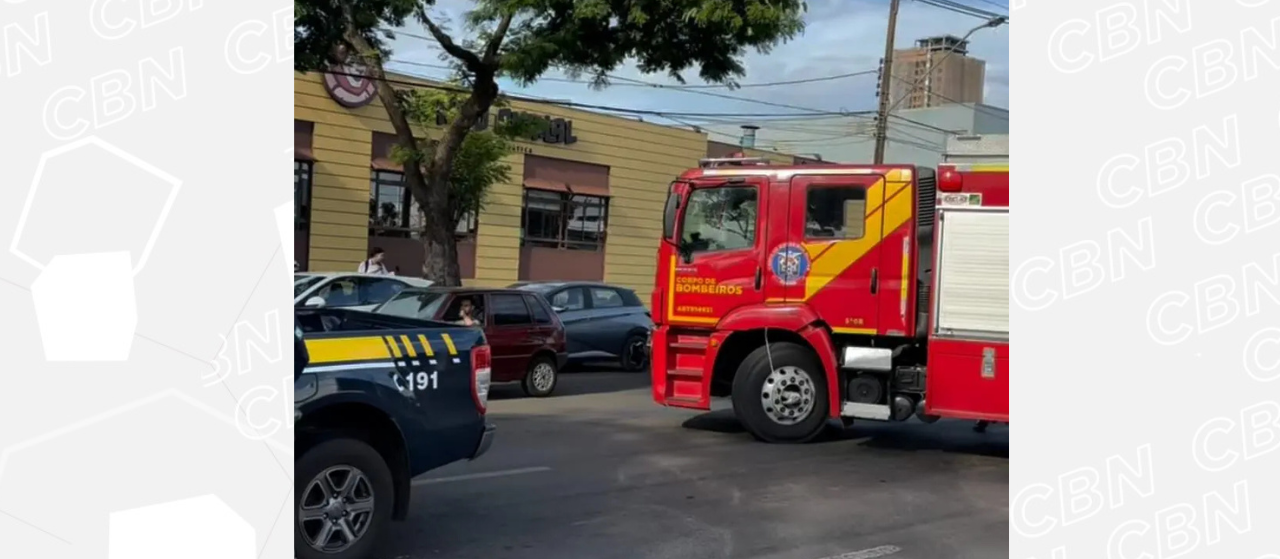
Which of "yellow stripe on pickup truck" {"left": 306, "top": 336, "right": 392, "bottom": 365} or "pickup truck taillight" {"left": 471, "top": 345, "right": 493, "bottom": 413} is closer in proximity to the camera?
"yellow stripe on pickup truck" {"left": 306, "top": 336, "right": 392, "bottom": 365}

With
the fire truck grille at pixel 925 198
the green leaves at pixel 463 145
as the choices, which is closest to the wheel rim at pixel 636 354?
the green leaves at pixel 463 145

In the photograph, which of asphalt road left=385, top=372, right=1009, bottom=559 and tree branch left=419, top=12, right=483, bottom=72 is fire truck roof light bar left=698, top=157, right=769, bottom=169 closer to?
asphalt road left=385, top=372, right=1009, bottom=559

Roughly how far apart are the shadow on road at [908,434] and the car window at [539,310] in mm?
2648

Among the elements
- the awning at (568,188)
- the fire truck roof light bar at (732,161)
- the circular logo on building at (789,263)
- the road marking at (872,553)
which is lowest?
the road marking at (872,553)

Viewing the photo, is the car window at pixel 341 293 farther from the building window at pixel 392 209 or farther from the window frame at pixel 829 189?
the building window at pixel 392 209

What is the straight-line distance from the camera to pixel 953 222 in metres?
10.0

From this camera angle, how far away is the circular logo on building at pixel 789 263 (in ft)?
35.0

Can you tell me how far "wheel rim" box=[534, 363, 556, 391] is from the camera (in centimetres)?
1438

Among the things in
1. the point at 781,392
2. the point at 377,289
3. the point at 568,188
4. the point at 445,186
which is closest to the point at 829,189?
the point at 781,392

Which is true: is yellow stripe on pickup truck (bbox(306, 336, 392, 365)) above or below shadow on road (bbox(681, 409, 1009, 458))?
above

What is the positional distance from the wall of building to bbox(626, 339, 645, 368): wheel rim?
16.4 feet

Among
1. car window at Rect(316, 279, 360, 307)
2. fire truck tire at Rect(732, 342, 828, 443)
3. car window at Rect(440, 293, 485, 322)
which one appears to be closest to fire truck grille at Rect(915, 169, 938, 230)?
fire truck tire at Rect(732, 342, 828, 443)

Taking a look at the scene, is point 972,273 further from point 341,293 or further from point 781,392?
point 341,293

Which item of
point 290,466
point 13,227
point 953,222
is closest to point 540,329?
point 953,222
